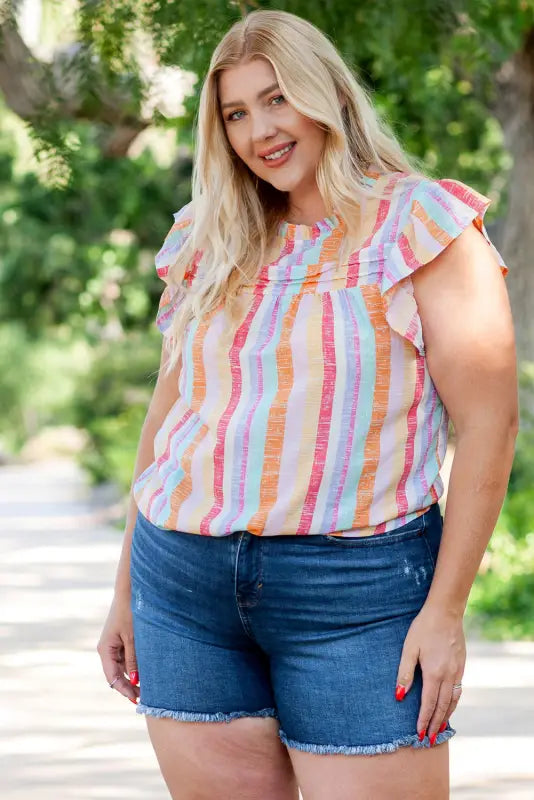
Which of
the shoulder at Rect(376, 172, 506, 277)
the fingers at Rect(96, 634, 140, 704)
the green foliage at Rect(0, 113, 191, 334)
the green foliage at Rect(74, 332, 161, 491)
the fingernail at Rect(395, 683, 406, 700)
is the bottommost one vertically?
the green foliage at Rect(74, 332, 161, 491)

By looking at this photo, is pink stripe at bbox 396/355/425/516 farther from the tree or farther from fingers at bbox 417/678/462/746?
the tree

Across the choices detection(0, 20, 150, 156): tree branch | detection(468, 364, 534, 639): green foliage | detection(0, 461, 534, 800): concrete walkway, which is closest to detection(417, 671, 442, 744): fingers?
detection(0, 20, 150, 156): tree branch

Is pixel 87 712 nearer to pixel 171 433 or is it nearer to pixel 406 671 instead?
pixel 171 433

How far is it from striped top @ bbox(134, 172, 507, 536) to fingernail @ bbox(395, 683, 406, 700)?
0.77ft

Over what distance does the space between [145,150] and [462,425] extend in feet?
35.1

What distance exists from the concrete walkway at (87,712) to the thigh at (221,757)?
87.0 inches

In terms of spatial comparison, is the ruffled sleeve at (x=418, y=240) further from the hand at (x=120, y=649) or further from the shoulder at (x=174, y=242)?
the hand at (x=120, y=649)

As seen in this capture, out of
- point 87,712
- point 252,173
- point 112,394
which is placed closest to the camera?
point 252,173

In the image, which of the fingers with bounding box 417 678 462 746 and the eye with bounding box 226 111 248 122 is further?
the eye with bounding box 226 111 248 122

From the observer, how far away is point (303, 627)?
2.09 meters

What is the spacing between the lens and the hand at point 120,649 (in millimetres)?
2504

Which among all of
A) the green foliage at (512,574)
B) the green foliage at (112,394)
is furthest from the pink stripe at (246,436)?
the green foliage at (112,394)

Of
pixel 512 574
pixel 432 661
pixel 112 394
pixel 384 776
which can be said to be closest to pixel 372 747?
pixel 384 776

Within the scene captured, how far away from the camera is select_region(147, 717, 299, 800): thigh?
223 centimetres
